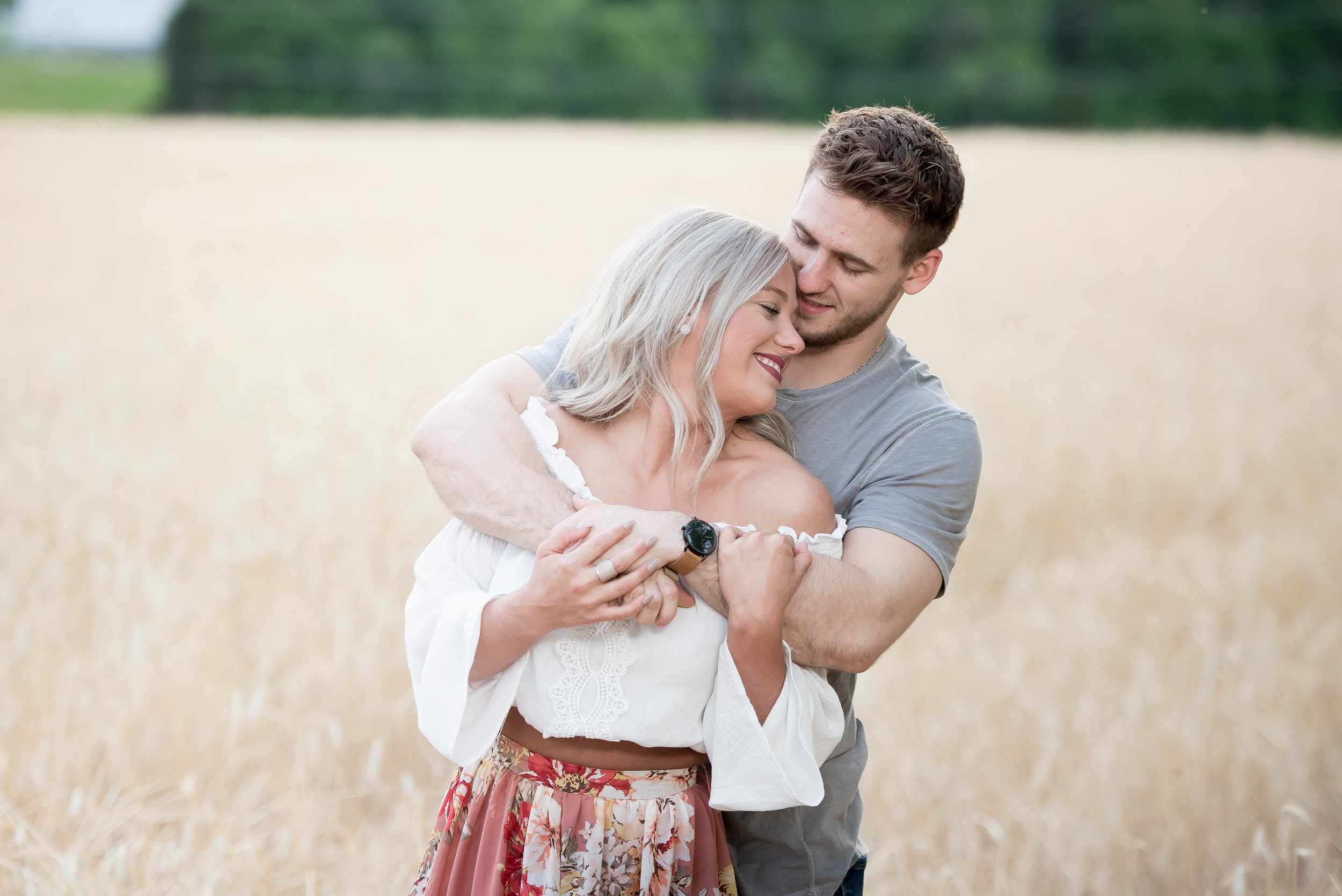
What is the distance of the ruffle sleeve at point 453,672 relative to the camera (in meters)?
1.98

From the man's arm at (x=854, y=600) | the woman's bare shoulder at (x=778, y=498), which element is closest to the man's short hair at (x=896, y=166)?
the woman's bare shoulder at (x=778, y=498)

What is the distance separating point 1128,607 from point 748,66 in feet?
124

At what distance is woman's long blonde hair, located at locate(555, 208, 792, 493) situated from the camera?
214 cm

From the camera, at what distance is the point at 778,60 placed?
39.7m

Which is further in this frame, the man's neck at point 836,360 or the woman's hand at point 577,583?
the man's neck at point 836,360

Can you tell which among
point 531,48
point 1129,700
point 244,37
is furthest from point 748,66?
point 1129,700

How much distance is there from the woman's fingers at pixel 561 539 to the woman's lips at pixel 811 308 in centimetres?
78

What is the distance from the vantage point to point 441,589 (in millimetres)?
2092

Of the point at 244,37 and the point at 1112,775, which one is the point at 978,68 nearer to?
the point at 244,37

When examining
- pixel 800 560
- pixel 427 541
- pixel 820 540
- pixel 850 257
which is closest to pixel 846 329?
pixel 850 257

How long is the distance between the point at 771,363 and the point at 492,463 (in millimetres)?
580

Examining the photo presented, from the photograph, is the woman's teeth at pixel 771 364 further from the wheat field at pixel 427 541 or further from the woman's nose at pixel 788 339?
the wheat field at pixel 427 541

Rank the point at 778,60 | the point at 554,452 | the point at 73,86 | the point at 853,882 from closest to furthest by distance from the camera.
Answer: the point at 554,452 < the point at 853,882 < the point at 73,86 < the point at 778,60

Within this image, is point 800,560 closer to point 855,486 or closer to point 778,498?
point 778,498
